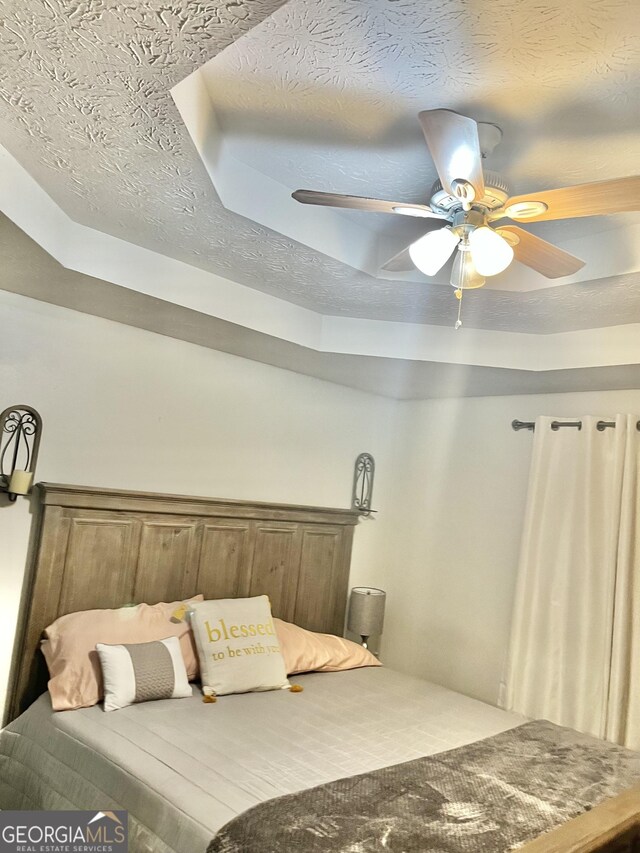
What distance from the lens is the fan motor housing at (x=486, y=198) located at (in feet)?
5.89

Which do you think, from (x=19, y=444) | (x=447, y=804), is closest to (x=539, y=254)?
(x=447, y=804)

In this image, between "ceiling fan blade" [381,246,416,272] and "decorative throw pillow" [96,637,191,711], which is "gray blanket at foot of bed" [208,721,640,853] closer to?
"decorative throw pillow" [96,637,191,711]

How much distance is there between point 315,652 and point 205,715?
2.99ft

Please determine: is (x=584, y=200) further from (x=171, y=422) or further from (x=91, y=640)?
(x=91, y=640)

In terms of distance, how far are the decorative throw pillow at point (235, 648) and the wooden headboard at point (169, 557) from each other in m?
0.32

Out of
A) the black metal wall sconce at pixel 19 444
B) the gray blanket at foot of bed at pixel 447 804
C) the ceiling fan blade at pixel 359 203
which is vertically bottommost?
the gray blanket at foot of bed at pixel 447 804

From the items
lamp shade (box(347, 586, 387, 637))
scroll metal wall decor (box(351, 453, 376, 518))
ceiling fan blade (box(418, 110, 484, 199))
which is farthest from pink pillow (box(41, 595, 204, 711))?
ceiling fan blade (box(418, 110, 484, 199))

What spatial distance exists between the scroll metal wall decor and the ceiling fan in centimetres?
235

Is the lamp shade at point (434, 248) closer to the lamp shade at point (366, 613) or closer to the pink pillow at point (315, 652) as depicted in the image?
the pink pillow at point (315, 652)

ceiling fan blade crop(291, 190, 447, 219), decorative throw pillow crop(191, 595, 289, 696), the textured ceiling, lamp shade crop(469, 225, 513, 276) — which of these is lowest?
decorative throw pillow crop(191, 595, 289, 696)

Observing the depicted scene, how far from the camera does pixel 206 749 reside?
2191mm

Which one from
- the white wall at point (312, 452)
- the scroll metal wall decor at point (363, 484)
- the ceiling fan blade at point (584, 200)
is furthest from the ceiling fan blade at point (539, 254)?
the scroll metal wall decor at point (363, 484)

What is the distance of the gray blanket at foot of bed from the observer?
1669 mm

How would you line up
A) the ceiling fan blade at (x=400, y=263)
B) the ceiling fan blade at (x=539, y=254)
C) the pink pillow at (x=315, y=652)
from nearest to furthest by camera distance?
the ceiling fan blade at (x=539, y=254)
the ceiling fan blade at (x=400, y=263)
the pink pillow at (x=315, y=652)
